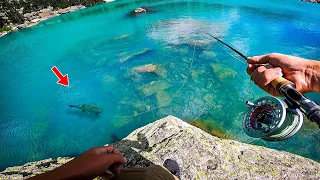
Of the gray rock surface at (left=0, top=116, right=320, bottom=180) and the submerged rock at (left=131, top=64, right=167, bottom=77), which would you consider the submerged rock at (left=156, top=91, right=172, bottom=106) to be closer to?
the submerged rock at (left=131, top=64, right=167, bottom=77)

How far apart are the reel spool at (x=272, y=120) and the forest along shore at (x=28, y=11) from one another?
3969cm

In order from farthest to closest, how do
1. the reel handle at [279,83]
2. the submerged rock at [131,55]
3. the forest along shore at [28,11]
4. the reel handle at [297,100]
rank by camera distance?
the forest along shore at [28,11] < the submerged rock at [131,55] < the reel handle at [279,83] < the reel handle at [297,100]

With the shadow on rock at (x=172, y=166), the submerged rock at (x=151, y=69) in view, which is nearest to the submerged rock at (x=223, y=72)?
the submerged rock at (x=151, y=69)

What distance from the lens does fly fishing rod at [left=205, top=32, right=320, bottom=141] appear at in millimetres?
1846

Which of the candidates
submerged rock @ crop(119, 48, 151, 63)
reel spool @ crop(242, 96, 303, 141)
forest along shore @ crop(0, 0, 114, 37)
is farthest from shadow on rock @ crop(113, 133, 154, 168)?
forest along shore @ crop(0, 0, 114, 37)

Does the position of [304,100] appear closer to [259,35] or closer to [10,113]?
[10,113]

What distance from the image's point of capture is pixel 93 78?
13742 mm

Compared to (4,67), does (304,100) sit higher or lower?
higher

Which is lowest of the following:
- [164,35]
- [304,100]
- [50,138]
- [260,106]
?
[50,138]

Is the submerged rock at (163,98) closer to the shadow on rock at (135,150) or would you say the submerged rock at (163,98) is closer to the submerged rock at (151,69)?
the submerged rock at (151,69)

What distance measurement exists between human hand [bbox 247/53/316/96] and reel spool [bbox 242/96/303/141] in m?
0.27

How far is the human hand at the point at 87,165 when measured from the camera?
154 centimetres

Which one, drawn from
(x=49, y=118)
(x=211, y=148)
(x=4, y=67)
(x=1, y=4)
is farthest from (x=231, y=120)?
(x=1, y=4)

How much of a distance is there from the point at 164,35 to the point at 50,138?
43.8 feet
